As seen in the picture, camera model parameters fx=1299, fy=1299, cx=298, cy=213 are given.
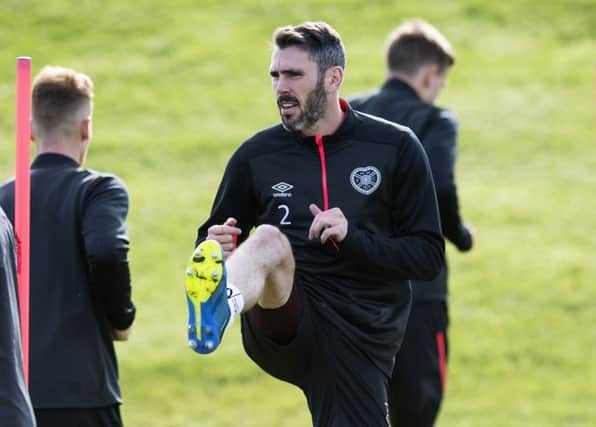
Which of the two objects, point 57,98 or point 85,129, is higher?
point 57,98

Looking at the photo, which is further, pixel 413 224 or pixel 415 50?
pixel 415 50

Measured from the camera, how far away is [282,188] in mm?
6270

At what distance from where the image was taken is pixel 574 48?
66.0 ft

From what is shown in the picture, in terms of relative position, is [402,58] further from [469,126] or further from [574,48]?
[574,48]

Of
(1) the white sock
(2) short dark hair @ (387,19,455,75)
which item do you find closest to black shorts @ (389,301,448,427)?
(2) short dark hair @ (387,19,455,75)

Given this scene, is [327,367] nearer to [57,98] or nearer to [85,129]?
[85,129]

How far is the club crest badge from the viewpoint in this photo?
621cm

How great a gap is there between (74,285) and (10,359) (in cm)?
259

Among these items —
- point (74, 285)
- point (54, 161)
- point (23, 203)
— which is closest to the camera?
point (23, 203)

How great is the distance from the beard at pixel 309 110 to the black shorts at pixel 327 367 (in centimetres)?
79

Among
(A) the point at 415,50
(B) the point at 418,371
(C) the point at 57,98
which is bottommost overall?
(B) the point at 418,371

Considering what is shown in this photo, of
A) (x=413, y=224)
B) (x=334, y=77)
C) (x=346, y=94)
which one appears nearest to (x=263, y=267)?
(x=413, y=224)

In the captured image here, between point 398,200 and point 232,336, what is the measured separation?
7.70 m

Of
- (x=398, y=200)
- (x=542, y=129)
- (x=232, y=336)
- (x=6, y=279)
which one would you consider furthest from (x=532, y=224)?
(x=6, y=279)
